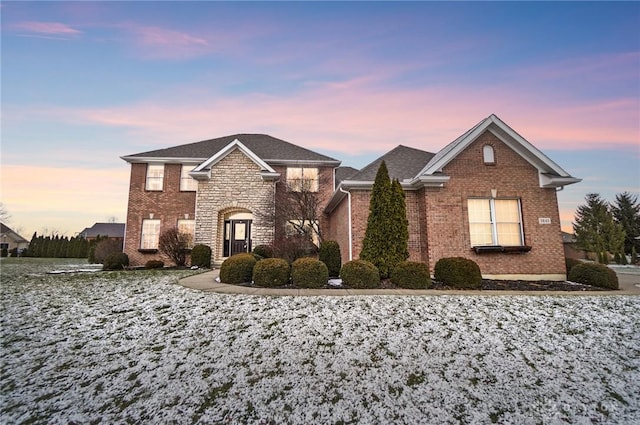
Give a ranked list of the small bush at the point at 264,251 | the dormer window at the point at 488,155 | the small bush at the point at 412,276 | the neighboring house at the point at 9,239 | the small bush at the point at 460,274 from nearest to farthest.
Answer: the small bush at the point at 412,276
the small bush at the point at 460,274
the dormer window at the point at 488,155
the small bush at the point at 264,251
the neighboring house at the point at 9,239

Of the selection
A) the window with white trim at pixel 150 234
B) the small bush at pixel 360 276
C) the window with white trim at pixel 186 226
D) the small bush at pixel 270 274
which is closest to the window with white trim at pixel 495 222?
the small bush at pixel 360 276

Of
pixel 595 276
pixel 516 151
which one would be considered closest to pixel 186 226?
pixel 516 151

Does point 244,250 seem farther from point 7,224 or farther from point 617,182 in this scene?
Result: point 7,224

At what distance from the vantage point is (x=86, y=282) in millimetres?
8766

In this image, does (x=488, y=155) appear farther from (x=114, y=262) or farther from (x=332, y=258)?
(x=114, y=262)

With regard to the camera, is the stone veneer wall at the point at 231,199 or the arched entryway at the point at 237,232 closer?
the stone veneer wall at the point at 231,199

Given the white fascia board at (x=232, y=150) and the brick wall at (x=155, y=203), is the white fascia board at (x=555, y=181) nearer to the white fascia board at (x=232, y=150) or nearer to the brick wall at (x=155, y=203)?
the white fascia board at (x=232, y=150)

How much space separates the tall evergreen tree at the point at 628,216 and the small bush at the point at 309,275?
119ft

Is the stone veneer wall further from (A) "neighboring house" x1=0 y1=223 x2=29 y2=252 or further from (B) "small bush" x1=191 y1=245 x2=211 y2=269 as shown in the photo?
(A) "neighboring house" x1=0 y1=223 x2=29 y2=252

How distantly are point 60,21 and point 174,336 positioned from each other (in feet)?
33.2

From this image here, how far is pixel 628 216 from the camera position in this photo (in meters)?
29.2

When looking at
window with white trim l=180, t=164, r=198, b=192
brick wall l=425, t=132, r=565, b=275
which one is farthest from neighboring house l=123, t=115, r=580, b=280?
window with white trim l=180, t=164, r=198, b=192

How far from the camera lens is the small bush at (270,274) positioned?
25.0 ft

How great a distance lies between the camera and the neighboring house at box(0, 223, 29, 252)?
45300 millimetres
